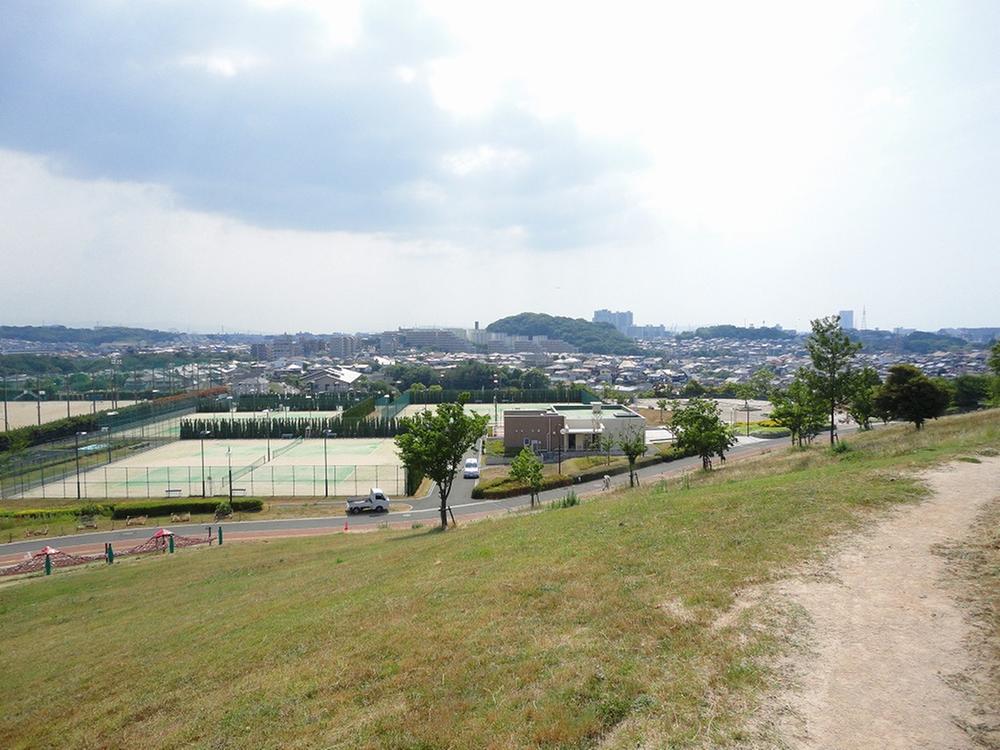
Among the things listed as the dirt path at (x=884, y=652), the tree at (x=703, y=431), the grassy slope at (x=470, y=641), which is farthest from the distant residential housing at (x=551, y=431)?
the dirt path at (x=884, y=652)

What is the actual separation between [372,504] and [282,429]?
100ft

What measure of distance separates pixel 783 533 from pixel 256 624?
1001cm

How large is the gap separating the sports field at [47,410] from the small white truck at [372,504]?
51.0m

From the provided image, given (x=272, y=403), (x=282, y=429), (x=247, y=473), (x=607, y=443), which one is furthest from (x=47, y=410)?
(x=607, y=443)

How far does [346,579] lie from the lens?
551 inches

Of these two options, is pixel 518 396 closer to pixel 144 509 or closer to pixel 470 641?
pixel 144 509

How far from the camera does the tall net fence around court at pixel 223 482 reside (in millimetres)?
35562

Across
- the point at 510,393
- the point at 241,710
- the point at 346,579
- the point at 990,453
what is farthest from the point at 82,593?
the point at 510,393

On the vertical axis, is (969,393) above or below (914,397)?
below

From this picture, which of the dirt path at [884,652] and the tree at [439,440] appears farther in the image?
the tree at [439,440]

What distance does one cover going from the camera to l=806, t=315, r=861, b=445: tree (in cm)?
2573

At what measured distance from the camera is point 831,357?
2608 cm

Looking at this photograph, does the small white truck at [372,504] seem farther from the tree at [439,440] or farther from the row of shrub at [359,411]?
the row of shrub at [359,411]

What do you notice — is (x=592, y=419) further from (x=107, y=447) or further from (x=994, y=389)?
(x=107, y=447)
